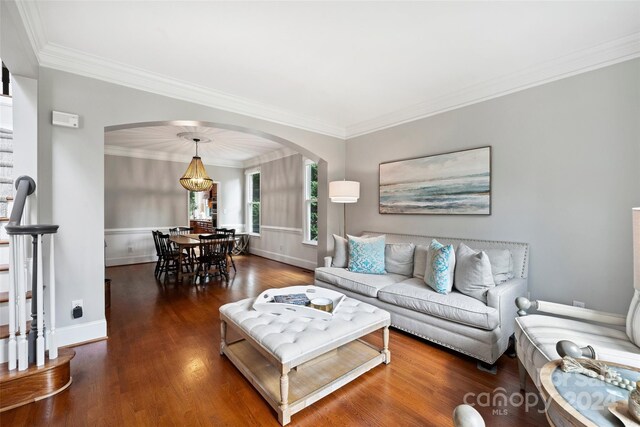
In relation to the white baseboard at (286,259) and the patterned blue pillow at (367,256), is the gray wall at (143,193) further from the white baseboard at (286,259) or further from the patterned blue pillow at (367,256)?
the patterned blue pillow at (367,256)

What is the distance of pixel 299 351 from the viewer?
1.62 metres

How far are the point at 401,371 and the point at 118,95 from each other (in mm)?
3711

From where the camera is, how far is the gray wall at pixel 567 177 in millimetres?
2285

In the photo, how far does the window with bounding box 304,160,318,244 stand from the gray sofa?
100.0 inches

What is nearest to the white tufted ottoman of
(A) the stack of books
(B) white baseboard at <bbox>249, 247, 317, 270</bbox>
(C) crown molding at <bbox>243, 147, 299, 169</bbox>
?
(A) the stack of books

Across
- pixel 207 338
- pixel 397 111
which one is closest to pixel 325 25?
pixel 397 111

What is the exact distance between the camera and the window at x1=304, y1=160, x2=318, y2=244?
5.83m

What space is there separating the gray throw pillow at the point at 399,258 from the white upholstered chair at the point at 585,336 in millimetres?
1377

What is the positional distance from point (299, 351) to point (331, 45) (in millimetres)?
2444

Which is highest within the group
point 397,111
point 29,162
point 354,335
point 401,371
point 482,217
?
point 397,111

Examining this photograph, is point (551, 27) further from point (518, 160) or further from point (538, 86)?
point (518, 160)

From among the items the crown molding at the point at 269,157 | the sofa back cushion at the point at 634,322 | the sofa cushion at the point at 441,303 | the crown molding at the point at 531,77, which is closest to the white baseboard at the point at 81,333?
the sofa cushion at the point at 441,303

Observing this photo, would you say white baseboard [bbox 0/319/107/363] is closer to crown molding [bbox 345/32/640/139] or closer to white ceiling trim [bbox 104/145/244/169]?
crown molding [bbox 345/32/640/139]

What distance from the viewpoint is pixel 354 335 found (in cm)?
193
